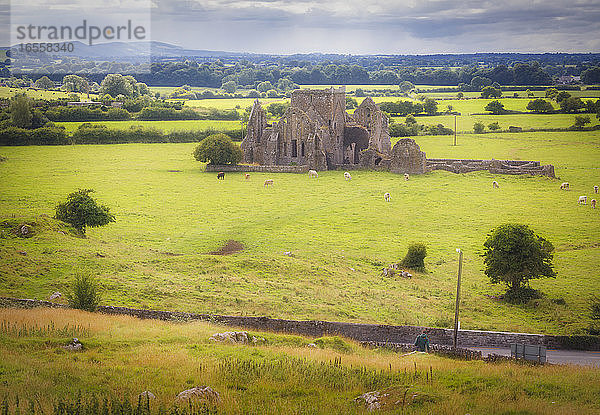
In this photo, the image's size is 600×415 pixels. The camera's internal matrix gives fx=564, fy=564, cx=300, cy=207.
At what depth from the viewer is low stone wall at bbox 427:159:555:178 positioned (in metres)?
60.7

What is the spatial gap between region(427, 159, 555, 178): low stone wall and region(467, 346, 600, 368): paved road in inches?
1641

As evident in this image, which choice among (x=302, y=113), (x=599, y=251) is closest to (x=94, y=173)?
(x=302, y=113)

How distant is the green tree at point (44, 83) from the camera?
4727 inches

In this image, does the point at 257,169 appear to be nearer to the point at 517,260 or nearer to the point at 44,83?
the point at 517,260

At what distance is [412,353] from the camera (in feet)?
68.3

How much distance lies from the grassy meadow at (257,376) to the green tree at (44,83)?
113 m

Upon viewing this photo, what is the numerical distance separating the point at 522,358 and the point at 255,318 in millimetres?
10246

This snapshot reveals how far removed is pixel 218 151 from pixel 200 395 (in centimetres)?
5413

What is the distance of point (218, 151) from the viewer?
2603 inches

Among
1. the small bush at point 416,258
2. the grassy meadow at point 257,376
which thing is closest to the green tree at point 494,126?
the small bush at point 416,258

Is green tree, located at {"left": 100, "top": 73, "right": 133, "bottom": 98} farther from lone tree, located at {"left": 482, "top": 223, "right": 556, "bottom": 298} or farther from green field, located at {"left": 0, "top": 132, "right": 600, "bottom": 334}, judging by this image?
lone tree, located at {"left": 482, "top": 223, "right": 556, "bottom": 298}

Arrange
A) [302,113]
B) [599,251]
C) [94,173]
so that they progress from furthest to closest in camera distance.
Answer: [302,113] → [94,173] → [599,251]

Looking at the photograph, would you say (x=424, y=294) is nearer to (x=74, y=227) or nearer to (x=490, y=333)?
(x=490, y=333)

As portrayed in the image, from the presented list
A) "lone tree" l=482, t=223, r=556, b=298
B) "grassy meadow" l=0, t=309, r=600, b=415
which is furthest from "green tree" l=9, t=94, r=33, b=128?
"lone tree" l=482, t=223, r=556, b=298
